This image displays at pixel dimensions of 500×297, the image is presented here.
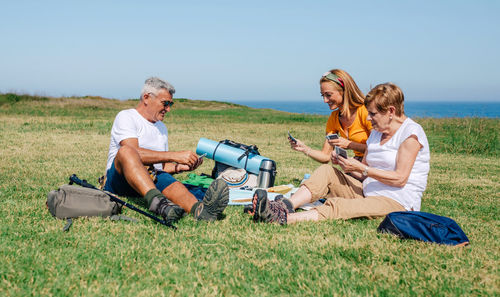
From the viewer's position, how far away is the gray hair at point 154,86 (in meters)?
5.44

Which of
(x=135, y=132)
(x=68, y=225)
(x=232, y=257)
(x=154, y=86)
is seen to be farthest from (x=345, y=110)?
(x=68, y=225)

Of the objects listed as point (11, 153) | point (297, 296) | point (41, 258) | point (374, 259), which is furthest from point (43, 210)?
point (11, 153)

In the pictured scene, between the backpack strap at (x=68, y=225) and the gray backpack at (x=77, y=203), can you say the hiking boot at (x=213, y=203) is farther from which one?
the backpack strap at (x=68, y=225)

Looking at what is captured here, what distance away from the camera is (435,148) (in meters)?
13.7

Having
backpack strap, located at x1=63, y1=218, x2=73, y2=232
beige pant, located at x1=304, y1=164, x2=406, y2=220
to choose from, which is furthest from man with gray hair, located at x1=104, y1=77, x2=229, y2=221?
beige pant, located at x1=304, y1=164, x2=406, y2=220

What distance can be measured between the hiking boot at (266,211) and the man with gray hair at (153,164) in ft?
1.11

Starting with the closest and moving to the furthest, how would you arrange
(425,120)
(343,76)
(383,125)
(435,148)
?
(383,125)
(343,76)
(435,148)
(425,120)

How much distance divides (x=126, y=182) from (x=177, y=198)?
2.51 feet

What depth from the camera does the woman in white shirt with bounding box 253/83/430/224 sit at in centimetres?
441

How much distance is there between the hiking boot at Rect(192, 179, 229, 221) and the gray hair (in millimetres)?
1780

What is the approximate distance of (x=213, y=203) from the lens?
4.39 metres

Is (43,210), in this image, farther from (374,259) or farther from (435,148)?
(435,148)

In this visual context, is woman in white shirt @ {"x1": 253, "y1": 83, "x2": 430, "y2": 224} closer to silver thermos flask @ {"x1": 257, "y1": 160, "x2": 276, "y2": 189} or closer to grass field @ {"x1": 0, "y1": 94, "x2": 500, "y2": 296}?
grass field @ {"x1": 0, "y1": 94, "x2": 500, "y2": 296}

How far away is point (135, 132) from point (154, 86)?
0.69 meters
